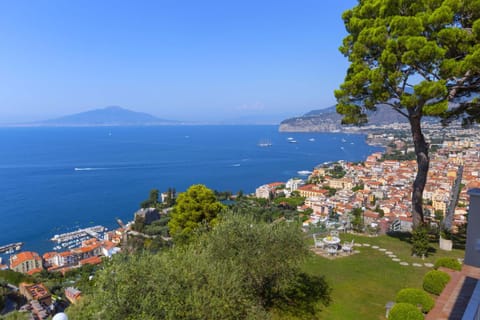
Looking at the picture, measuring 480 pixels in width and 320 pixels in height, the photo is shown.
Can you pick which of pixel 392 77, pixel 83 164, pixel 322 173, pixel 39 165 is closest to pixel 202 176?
pixel 322 173

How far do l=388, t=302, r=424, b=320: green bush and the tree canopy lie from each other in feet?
15.4

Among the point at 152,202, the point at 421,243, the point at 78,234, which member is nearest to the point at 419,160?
the point at 421,243

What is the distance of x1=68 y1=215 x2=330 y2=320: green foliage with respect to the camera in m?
3.67

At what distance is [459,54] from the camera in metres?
7.52

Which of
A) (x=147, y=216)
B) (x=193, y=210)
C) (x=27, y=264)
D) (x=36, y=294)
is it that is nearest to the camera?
(x=193, y=210)

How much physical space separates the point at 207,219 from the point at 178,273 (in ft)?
24.2

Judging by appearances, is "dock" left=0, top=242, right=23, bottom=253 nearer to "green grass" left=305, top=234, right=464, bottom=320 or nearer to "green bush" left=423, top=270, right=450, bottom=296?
"green grass" left=305, top=234, right=464, bottom=320

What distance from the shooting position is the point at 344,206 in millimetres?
39438

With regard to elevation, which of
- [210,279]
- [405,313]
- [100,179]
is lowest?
[100,179]

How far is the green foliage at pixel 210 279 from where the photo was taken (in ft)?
12.0

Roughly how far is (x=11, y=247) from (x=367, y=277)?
38558mm

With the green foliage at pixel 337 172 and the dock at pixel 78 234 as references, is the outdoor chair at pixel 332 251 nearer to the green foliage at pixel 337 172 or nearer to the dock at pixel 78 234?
the dock at pixel 78 234

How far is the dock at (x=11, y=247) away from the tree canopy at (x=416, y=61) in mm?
38012

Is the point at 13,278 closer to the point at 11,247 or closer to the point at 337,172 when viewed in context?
the point at 11,247
